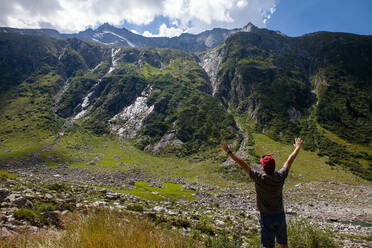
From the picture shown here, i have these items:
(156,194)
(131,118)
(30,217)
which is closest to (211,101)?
(131,118)

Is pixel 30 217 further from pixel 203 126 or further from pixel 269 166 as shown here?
pixel 203 126

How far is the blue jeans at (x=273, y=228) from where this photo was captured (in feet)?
17.2

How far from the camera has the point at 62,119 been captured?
425ft

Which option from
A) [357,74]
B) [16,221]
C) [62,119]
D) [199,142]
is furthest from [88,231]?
[357,74]

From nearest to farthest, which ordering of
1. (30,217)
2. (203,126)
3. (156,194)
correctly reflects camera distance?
1. (30,217)
2. (156,194)
3. (203,126)

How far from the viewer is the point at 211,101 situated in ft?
398

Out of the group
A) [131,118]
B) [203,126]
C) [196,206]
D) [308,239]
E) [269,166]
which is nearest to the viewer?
[269,166]

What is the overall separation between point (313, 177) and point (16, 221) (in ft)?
189

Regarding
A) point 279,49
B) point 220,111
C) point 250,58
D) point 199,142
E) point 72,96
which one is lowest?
point 199,142

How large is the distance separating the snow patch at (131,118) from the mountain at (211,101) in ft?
2.50

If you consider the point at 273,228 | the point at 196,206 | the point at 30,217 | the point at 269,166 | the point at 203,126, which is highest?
the point at 203,126

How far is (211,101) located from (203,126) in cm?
2991

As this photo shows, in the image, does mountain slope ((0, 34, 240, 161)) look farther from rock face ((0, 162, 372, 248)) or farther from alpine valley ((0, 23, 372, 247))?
rock face ((0, 162, 372, 248))

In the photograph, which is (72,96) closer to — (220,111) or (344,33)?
(220,111)
